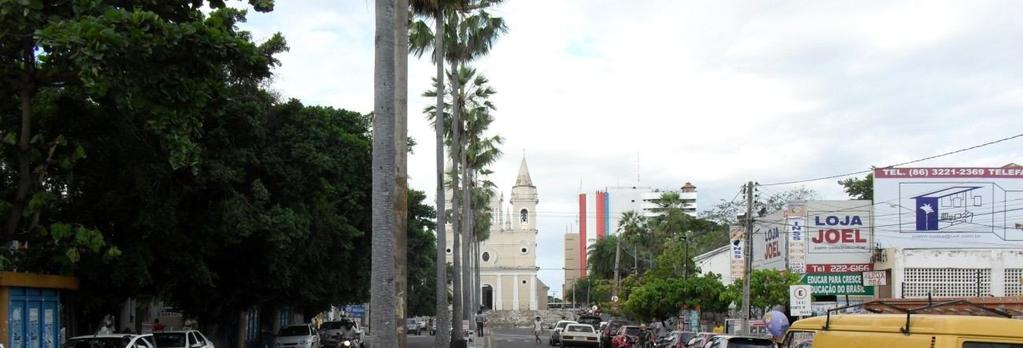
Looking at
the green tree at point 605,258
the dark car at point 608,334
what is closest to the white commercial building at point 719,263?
the dark car at point 608,334

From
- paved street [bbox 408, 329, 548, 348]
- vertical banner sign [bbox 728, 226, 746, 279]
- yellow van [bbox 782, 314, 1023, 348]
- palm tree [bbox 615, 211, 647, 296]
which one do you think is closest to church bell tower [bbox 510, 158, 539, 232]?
palm tree [bbox 615, 211, 647, 296]

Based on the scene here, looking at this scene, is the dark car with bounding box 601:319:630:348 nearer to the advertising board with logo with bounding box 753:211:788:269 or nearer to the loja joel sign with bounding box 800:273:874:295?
the advertising board with logo with bounding box 753:211:788:269

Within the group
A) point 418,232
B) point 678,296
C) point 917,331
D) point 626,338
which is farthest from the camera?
point 418,232

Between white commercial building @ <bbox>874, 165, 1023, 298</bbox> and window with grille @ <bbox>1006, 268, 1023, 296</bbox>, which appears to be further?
white commercial building @ <bbox>874, 165, 1023, 298</bbox>

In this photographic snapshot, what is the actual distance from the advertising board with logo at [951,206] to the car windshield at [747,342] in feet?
66.0

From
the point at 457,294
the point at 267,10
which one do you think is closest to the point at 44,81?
the point at 267,10

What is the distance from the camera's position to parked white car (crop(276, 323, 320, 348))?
4112 cm

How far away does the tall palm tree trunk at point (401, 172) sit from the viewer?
52.3 ft

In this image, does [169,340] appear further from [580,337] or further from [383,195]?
[580,337]

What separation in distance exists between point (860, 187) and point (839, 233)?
118 feet

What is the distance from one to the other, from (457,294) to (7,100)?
27.9 metres

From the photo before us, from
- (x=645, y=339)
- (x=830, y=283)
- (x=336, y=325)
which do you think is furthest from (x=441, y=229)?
(x=336, y=325)

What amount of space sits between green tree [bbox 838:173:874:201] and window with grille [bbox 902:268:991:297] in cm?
3550

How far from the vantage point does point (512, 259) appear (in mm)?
150875
